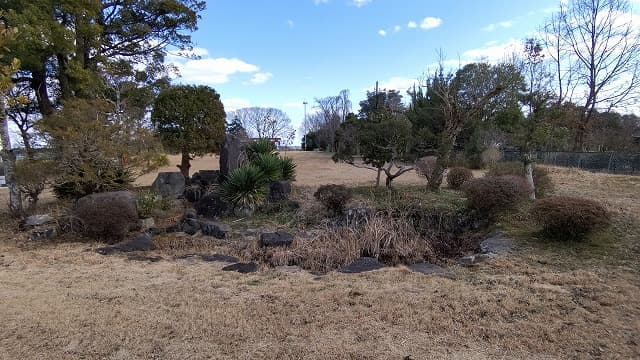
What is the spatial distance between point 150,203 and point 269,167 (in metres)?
→ 2.92

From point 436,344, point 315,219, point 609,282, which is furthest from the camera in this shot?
point 315,219

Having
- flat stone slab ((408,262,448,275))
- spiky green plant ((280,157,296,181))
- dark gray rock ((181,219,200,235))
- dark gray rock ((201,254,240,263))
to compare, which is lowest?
dark gray rock ((201,254,240,263))

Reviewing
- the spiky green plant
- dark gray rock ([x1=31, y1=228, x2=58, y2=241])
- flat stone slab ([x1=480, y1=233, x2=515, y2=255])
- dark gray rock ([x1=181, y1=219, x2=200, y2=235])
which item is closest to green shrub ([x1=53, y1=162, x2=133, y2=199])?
dark gray rock ([x1=31, y1=228, x2=58, y2=241])

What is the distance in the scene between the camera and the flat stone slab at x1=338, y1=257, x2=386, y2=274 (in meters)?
4.91

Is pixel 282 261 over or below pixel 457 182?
below

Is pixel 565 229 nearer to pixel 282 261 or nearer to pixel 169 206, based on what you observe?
pixel 282 261

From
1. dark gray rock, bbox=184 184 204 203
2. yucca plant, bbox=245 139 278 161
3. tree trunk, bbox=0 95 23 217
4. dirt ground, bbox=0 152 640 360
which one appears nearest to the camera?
dirt ground, bbox=0 152 640 360

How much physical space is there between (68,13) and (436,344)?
453 inches

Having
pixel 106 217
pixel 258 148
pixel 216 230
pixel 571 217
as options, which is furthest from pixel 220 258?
pixel 258 148

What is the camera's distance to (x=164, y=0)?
11719 mm

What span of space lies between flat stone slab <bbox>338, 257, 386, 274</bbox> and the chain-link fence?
1383 centimetres

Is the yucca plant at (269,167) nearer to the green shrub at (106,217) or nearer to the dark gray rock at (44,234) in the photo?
the green shrub at (106,217)

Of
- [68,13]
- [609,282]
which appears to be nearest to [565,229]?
[609,282]

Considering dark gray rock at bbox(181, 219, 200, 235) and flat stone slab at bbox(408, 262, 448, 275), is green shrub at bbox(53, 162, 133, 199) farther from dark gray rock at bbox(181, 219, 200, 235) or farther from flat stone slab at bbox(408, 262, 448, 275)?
flat stone slab at bbox(408, 262, 448, 275)
